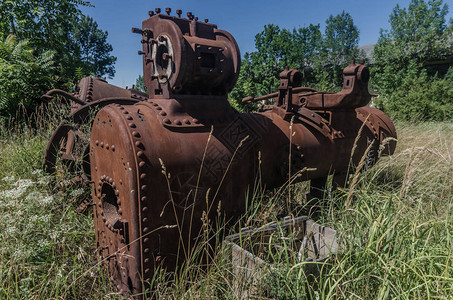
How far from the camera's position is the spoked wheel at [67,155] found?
3350mm

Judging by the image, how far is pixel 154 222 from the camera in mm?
2006

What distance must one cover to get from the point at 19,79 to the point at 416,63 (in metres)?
28.0

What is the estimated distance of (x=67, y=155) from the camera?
11.1 feet

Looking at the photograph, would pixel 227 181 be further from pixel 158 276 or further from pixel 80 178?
pixel 80 178

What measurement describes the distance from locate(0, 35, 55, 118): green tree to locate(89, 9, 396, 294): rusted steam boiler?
15.1 ft

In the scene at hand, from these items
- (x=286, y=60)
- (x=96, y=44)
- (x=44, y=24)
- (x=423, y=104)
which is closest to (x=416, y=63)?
(x=286, y=60)

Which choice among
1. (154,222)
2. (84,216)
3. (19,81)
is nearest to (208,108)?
(154,222)

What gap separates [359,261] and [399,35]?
37729 mm

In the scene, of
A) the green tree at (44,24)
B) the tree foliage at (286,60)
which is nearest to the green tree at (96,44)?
the tree foliage at (286,60)

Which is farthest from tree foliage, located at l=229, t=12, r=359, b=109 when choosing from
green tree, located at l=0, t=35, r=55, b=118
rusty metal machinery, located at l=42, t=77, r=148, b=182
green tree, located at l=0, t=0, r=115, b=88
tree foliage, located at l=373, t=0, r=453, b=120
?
rusty metal machinery, located at l=42, t=77, r=148, b=182

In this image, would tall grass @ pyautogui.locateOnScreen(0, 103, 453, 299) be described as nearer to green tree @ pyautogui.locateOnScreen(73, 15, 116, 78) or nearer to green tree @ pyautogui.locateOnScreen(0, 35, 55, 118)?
green tree @ pyautogui.locateOnScreen(0, 35, 55, 118)

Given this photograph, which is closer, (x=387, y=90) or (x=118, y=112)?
(x=118, y=112)

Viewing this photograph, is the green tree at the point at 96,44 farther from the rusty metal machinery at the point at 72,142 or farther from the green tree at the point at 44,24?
the rusty metal machinery at the point at 72,142

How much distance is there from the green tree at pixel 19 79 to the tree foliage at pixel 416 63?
11.2 meters
